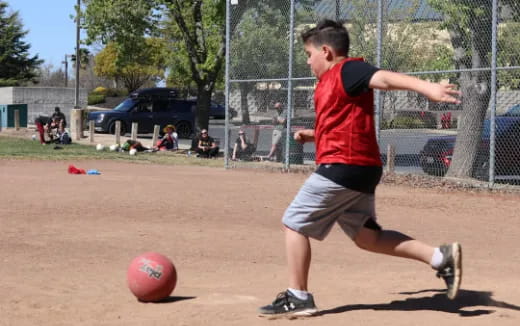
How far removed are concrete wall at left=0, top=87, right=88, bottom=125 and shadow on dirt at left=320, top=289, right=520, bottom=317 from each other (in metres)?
40.2

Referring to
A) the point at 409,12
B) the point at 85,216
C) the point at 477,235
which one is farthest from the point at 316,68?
the point at 409,12

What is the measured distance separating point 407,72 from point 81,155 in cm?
1041

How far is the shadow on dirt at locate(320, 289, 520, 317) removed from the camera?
5645 millimetres

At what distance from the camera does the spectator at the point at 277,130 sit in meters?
19.2

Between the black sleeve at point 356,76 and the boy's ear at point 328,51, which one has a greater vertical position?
the boy's ear at point 328,51

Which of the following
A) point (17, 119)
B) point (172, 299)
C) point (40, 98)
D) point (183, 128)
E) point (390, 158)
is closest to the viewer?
point (172, 299)

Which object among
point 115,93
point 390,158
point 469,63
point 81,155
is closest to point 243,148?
point 390,158

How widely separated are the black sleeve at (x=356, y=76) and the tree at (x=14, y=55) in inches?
2393

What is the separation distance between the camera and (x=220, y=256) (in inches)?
324

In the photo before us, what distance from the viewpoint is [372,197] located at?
548 cm

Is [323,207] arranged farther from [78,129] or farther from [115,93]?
[115,93]

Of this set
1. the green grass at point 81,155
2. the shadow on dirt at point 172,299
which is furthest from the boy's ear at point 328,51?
the green grass at point 81,155

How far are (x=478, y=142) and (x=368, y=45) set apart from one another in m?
3.31

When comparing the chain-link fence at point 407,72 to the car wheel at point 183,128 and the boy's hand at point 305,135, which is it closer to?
the boy's hand at point 305,135
